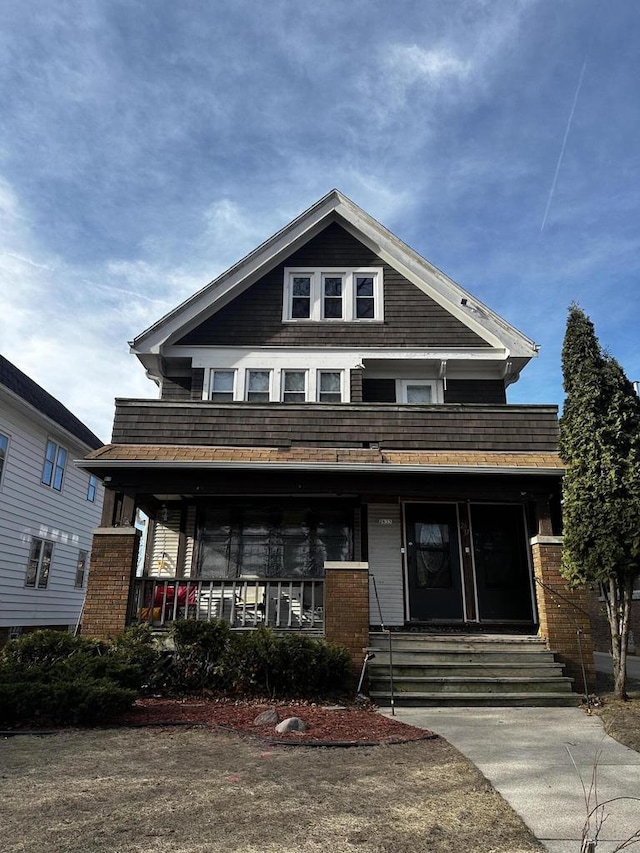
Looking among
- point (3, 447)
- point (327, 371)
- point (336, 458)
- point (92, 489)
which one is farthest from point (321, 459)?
point (92, 489)

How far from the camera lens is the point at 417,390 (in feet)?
47.3

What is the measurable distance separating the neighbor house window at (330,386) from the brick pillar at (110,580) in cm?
552

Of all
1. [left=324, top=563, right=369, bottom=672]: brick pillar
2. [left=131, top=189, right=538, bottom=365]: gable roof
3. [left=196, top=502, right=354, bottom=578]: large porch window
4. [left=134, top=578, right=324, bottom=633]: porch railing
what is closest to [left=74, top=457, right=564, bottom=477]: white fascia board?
[left=324, top=563, right=369, bottom=672]: brick pillar

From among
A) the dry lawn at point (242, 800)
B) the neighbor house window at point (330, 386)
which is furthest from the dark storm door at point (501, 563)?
the dry lawn at point (242, 800)

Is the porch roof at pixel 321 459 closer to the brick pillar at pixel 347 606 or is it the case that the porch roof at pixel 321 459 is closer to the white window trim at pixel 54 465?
the brick pillar at pixel 347 606

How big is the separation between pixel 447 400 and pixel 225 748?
33.0 ft

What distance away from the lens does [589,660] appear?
9.29 m

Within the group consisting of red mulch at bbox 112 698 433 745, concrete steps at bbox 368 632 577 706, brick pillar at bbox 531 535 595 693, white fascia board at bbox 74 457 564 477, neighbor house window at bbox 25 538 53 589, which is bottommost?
red mulch at bbox 112 698 433 745

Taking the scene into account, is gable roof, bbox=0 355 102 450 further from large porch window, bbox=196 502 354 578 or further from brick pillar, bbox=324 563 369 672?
brick pillar, bbox=324 563 369 672

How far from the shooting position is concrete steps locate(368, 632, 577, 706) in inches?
330

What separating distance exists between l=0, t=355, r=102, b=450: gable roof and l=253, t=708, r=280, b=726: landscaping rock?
11.2 m

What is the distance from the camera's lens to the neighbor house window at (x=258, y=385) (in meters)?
13.9

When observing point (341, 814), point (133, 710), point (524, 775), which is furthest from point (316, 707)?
point (341, 814)

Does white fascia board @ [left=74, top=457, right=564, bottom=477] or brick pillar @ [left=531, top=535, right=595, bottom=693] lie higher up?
white fascia board @ [left=74, top=457, right=564, bottom=477]
